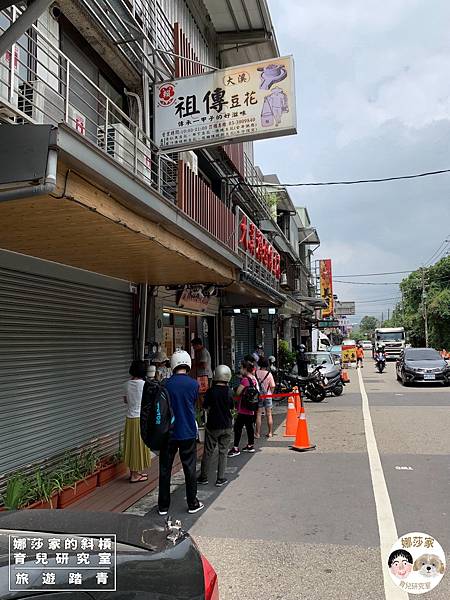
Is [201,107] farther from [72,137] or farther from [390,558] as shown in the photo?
[390,558]

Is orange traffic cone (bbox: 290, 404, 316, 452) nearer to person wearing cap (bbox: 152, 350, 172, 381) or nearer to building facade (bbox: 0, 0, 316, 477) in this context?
person wearing cap (bbox: 152, 350, 172, 381)

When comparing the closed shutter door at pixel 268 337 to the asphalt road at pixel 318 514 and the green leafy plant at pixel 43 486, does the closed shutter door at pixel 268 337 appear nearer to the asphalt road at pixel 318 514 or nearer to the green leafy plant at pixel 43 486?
the asphalt road at pixel 318 514

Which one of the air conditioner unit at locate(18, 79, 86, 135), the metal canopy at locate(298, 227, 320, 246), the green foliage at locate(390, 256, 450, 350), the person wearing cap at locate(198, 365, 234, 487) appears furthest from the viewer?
the green foliage at locate(390, 256, 450, 350)

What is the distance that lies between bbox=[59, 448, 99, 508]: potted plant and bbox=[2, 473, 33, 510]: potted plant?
0.41 metres

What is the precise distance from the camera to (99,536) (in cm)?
237

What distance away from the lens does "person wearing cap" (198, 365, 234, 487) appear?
660cm

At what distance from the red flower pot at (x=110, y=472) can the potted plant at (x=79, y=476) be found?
10 centimetres

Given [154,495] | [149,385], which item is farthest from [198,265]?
[154,495]

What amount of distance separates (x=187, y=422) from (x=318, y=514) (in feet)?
5.62

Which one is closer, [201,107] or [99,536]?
[99,536]

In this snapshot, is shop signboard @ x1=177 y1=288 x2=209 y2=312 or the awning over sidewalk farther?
shop signboard @ x1=177 y1=288 x2=209 y2=312

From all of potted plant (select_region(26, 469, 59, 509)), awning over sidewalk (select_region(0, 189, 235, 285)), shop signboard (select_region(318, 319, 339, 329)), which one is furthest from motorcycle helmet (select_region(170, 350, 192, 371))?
shop signboard (select_region(318, 319, 339, 329))

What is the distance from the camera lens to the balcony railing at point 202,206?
8.84 m

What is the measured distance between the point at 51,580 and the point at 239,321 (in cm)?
1616
